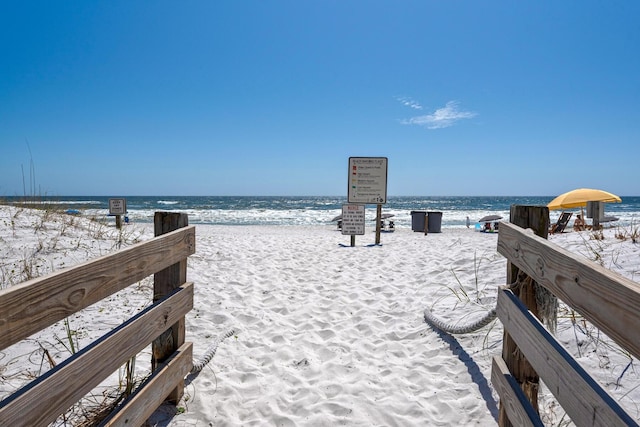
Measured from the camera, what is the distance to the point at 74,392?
4.69 ft

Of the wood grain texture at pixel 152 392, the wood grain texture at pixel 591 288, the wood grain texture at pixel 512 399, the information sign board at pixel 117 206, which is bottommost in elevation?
the wood grain texture at pixel 152 392

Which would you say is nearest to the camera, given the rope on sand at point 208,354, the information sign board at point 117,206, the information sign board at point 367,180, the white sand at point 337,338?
the white sand at point 337,338

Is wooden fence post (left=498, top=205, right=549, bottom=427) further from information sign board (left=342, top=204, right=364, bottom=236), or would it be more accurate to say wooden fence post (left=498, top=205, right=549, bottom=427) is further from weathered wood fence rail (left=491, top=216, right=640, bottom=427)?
information sign board (left=342, top=204, right=364, bottom=236)

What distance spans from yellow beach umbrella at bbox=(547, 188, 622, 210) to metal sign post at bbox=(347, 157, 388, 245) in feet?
21.9

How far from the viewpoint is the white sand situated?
8.48 ft

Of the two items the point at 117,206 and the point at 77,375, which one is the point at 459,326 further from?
the point at 117,206

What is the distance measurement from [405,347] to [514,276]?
1.71 m

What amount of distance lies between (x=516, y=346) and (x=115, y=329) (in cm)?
222

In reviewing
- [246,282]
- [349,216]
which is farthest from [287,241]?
[246,282]

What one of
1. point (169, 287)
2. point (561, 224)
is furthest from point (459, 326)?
point (561, 224)

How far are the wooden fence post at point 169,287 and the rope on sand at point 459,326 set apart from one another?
255 cm

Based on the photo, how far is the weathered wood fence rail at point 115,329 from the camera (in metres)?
1.20

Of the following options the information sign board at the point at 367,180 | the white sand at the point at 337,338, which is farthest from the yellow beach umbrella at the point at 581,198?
the white sand at the point at 337,338

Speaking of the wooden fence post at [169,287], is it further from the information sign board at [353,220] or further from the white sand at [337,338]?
the information sign board at [353,220]
